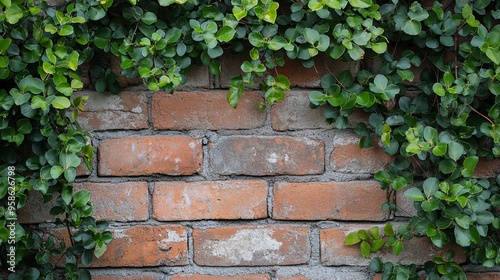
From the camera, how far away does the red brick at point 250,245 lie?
122cm

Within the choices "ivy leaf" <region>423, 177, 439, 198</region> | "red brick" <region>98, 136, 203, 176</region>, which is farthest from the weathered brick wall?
"ivy leaf" <region>423, 177, 439, 198</region>

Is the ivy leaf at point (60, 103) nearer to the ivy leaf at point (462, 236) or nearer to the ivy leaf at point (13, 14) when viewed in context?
the ivy leaf at point (13, 14)

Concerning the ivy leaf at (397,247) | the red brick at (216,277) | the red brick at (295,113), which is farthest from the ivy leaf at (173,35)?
the ivy leaf at (397,247)

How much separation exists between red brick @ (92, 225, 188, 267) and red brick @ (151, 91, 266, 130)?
0.68 feet

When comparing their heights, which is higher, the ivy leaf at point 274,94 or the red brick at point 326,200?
the ivy leaf at point 274,94

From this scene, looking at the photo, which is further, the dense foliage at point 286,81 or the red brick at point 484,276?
the red brick at point 484,276

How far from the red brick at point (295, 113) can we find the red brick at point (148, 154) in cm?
16

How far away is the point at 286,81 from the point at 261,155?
6.1 inches

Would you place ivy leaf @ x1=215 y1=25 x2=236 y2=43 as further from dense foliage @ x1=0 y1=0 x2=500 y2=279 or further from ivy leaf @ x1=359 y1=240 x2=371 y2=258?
ivy leaf @ x1=359 y1=240 x2=371 y2=258

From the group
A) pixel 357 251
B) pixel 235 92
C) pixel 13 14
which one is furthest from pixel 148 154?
pixel 357 251

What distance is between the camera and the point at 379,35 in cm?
115

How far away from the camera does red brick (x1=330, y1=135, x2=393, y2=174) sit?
48.4 inches

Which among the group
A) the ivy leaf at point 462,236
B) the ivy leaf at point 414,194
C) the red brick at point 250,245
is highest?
the ivy leaf at point 414,194

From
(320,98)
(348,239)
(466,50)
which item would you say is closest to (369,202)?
(348,239)
